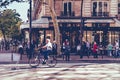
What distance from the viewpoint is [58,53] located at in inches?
1192

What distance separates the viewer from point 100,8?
4125 cm

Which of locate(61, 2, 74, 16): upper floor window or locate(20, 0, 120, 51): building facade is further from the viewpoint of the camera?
locate(61, 2, 74, 16): upper floor window

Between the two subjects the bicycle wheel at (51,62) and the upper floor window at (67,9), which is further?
the upper floor window at (67,9)

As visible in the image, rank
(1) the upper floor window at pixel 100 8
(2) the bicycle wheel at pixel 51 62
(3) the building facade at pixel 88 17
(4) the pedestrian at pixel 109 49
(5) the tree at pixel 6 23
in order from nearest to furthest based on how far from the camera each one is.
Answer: (2) the bicycle wheel at pixel 51 62 < (4) the pedestrian at pixel 109 49 < (3) the building facade at pixel 88 17 < (1) the upper floor window at pixel 100 8 < (5) the tree at pixel 6 23

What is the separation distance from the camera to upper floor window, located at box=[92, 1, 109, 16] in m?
41.0

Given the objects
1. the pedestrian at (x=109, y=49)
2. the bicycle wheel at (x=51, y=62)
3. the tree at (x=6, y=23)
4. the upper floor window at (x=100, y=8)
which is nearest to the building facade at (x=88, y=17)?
the upper floor window at (x=100, y=8)

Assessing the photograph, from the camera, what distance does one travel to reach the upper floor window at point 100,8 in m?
41.0

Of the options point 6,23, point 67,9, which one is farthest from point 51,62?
point 6,23

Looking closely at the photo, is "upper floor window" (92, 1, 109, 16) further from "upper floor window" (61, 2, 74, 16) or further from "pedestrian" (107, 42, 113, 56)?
"pedestrian" (107, 42, 113, 56)

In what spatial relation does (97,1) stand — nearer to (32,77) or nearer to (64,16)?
(64,16)

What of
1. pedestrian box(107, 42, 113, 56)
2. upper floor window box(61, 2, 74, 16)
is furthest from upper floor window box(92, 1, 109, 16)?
pedestrian box(107, 42, 113, 56)

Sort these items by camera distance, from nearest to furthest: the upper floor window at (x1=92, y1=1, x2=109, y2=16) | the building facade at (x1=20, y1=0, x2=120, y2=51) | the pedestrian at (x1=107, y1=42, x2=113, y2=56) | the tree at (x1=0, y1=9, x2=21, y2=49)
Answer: the pedestrian at (x1=107, y1=42, x2=113, y2=56), the building facade at (x1=20, y1=0, x2=120, y2=51), the upper floor window at (x1=92, y1=1, x2=109, y2=16), the tree at (x1=0, y1=9, x2=21, y2=49)

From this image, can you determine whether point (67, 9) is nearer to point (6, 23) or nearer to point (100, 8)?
point (100, 8)

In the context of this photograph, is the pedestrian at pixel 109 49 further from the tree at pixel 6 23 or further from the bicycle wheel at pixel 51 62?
the tree at pixel 6 23
